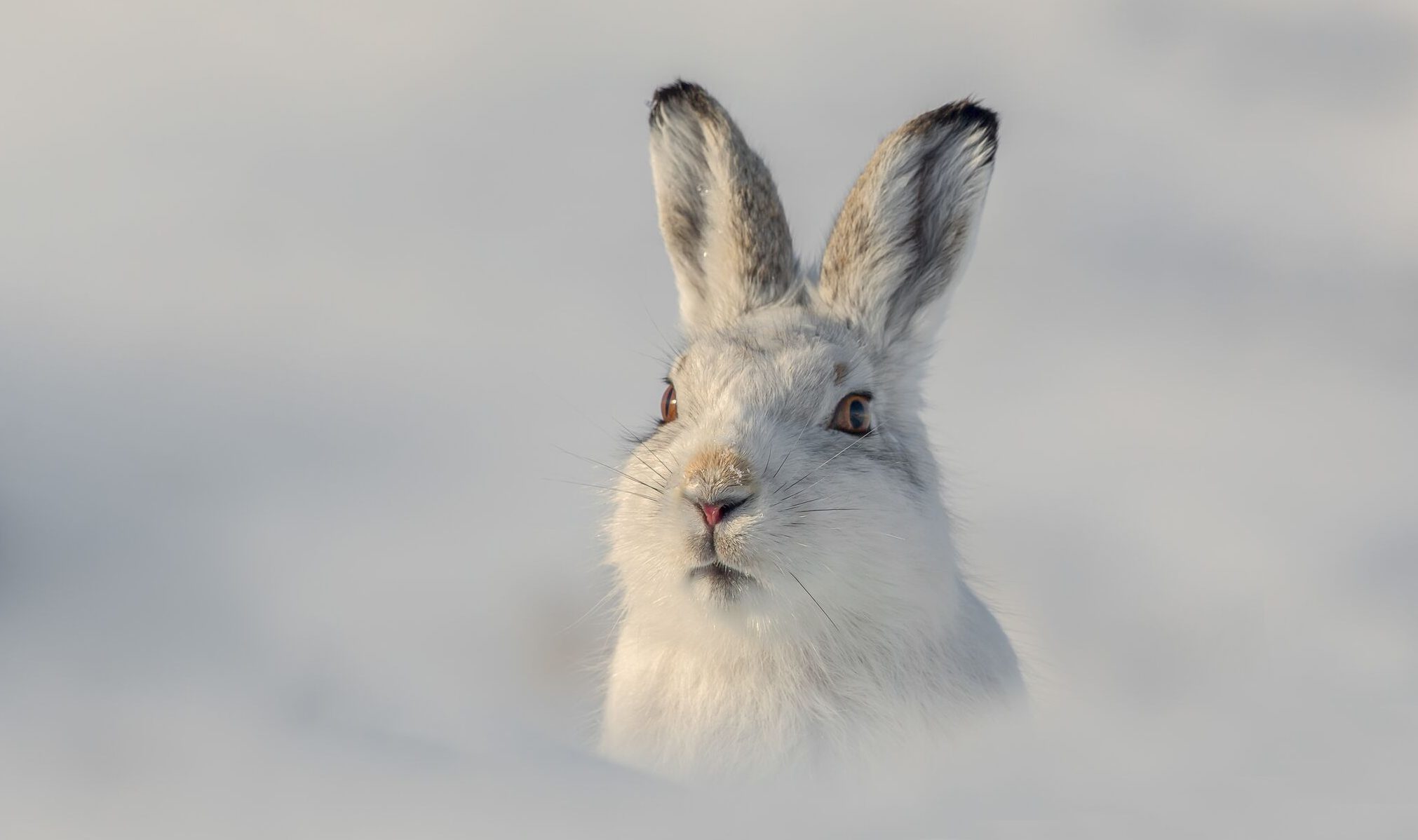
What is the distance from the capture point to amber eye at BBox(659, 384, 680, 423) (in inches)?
244

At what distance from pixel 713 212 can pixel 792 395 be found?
56.5 inches

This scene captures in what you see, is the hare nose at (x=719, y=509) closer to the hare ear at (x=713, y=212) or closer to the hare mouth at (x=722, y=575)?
the hare mouth at (x=722, y=575)

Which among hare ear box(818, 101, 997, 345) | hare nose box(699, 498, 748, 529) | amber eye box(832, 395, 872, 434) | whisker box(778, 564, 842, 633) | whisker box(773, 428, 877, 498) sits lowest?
whisker box(778, 564, 842, 633)

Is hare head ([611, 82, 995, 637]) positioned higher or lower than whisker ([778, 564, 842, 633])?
higher

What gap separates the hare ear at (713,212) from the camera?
670 cm

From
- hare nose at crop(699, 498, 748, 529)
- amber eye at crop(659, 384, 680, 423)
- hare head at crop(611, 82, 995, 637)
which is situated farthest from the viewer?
amber eye at crop(659, 384, 680, 423)

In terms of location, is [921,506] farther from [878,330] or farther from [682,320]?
[682,320]

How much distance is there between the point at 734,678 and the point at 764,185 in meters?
2.47

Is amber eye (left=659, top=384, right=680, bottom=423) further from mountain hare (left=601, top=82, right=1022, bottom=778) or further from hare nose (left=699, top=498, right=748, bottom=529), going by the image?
hare nose (left=699, top=498, right=748, bottom=529)


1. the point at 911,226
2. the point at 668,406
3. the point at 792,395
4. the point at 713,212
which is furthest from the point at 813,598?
the point at 713,212

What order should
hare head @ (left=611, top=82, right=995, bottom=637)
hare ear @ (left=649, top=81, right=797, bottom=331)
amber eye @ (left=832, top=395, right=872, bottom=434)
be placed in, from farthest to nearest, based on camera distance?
hare ear @ (left=649, top=81, right=797, bottom=331) < amber eye @ (left=832, top=395, right=872, bottom=434) < hare head @ (left=611, top=82, right=995, bottom=637)

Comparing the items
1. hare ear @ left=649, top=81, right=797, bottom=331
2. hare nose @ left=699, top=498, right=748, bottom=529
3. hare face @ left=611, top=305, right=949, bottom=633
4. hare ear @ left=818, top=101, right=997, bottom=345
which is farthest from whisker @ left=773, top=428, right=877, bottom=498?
hare ear @ left=649, top=81, right=797, bottom=331

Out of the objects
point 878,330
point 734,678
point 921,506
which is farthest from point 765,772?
point 878,330

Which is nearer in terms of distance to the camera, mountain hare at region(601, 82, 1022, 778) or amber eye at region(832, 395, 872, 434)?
mountain hare at region(601, 82, 1022, 778)
